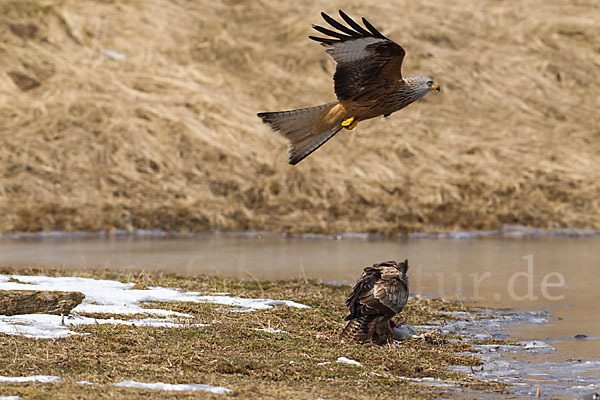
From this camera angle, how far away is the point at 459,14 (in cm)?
3756

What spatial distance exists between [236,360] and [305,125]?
2.79 m

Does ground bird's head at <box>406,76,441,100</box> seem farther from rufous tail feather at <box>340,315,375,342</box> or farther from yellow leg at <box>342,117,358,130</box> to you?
rufous tail feather at <box>340,315,375,342</box>

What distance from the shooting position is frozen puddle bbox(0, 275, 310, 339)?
6914 mm

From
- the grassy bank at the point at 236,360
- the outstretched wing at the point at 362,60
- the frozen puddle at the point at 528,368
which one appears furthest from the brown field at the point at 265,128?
the grassy bank at the point at 236,360

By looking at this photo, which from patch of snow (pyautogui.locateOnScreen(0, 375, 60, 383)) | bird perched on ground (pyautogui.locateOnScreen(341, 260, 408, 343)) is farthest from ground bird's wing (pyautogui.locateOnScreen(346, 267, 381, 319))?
patch of snow (pyautogui.locateOnScreen(0, 375, 60, 383))

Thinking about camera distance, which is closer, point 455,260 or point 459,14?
point 455,260

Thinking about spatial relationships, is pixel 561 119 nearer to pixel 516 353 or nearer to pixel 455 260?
pixel 455 260

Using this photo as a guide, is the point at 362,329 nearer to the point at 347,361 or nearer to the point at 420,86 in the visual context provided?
the point at 347,361

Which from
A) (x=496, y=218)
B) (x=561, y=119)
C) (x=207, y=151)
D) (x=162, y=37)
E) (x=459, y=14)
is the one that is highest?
(x=459, y=14)

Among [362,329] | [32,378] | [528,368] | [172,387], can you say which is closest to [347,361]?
[362,329]

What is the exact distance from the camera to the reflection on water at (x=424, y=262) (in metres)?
10.1

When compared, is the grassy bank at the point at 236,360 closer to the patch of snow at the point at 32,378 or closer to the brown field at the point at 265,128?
the patch of snow at the point at 32,378

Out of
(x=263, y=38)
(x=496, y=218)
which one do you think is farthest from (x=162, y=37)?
(x=496, y=218)

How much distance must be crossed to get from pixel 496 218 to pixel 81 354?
52.6ft
